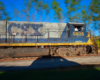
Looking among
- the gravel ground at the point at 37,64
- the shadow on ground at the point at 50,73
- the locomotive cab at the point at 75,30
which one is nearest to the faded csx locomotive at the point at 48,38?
the locomotive cab at the point at 75,30

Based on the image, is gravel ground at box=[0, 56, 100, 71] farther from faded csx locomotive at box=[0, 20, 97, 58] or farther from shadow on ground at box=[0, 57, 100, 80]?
faded csx locomotive at box=[0, 20, 97, 58]

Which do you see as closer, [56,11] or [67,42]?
[67,42]

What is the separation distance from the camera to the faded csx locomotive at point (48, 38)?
7.75 meters

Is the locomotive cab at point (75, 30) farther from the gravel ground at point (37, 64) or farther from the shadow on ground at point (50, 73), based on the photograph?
the shadow on ground at point (50, 73)

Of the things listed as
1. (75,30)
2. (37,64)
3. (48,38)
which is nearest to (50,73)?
(37,64)

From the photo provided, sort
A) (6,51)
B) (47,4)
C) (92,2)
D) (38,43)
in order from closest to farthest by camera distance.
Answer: (6,51) → (38,43) → (92,2) → (47,4)

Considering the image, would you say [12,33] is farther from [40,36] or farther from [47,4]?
[47,4]

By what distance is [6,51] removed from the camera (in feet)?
23.7

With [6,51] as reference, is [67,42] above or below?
above

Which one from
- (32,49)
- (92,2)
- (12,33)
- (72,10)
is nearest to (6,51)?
(12,33)

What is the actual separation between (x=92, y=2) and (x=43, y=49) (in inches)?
669

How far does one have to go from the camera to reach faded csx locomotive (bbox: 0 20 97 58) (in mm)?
7750

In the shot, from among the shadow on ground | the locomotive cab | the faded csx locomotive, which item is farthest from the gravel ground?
the locomotive cab

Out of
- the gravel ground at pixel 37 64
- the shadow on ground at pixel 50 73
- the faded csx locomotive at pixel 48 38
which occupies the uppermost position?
the faded csx locomotive at pixel 48 38
